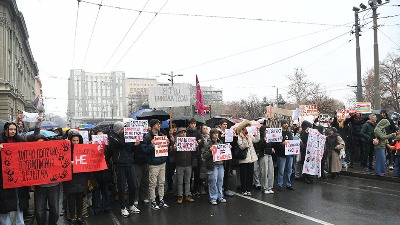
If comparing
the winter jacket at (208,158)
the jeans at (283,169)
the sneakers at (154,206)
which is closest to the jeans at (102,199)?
the sneakers at (154,206)

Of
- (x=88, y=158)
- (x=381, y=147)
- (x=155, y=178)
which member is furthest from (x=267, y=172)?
(x=88, y=158)

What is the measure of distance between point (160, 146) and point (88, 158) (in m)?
1.61

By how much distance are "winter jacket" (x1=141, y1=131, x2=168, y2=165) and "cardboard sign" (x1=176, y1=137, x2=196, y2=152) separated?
0.49m

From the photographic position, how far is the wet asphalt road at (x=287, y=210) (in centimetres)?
→ 668

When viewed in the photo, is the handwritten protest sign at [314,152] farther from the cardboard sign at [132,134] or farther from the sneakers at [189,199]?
the cardboard sign at [132,134]

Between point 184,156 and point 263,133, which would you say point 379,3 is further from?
point 184,156

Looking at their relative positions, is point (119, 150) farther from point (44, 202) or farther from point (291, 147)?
point (291, 147)

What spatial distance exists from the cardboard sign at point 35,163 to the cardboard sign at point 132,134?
126 centimetres

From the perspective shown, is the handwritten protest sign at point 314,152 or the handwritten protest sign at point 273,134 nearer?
the handwritten protest sign at point 273,134

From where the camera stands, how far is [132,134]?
24.6ft

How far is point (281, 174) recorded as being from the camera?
9688 mm

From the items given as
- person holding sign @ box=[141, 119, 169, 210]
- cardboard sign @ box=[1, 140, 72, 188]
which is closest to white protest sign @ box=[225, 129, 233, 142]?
person holding sign @ box=[141, 119, 169, 210]

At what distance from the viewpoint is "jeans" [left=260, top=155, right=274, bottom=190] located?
9.30 m

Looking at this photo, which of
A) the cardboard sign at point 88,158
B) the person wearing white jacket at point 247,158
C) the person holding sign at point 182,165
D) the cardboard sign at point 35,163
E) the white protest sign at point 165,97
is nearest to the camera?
the cardboard sign at point 35,163
